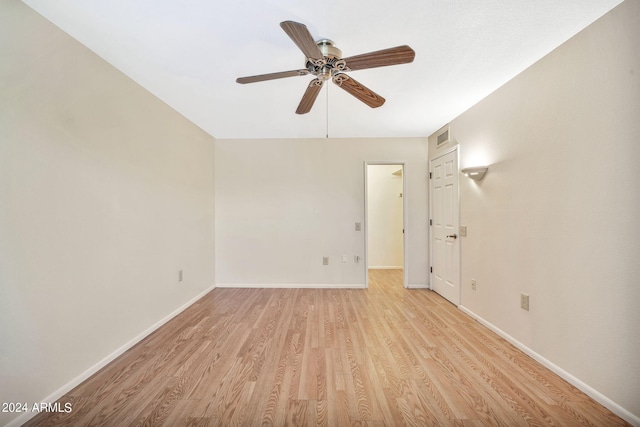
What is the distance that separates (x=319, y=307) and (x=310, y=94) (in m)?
2.44

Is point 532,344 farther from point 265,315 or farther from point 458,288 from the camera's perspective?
point 265,315

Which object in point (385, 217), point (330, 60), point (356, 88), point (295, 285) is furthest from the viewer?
point (385, 217)

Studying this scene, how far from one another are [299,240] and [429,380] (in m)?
2.67

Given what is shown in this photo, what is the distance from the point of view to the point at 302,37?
1.35 m

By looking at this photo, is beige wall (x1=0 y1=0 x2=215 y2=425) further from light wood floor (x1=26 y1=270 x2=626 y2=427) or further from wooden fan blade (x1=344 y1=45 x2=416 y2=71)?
wooden fan blade (x1=344 y1=45 x2=416 y2=71)

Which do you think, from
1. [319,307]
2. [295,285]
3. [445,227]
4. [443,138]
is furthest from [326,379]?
[443,138]

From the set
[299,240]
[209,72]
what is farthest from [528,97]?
[299,240]

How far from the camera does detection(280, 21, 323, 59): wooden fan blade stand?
1243 mm

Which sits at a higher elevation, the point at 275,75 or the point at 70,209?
the point at 275,75

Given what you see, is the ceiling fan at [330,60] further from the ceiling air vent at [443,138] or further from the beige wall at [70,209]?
the ceiling air vent at [443,138]

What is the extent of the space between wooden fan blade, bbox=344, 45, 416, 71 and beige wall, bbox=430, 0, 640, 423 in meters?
1.20

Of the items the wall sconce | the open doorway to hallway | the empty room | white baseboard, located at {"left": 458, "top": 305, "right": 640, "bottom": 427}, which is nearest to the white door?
the empty room

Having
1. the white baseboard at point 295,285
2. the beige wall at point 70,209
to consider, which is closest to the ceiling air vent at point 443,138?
the white baseboard at point 295,285

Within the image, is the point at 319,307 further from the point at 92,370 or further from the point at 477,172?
the point at 477,172
